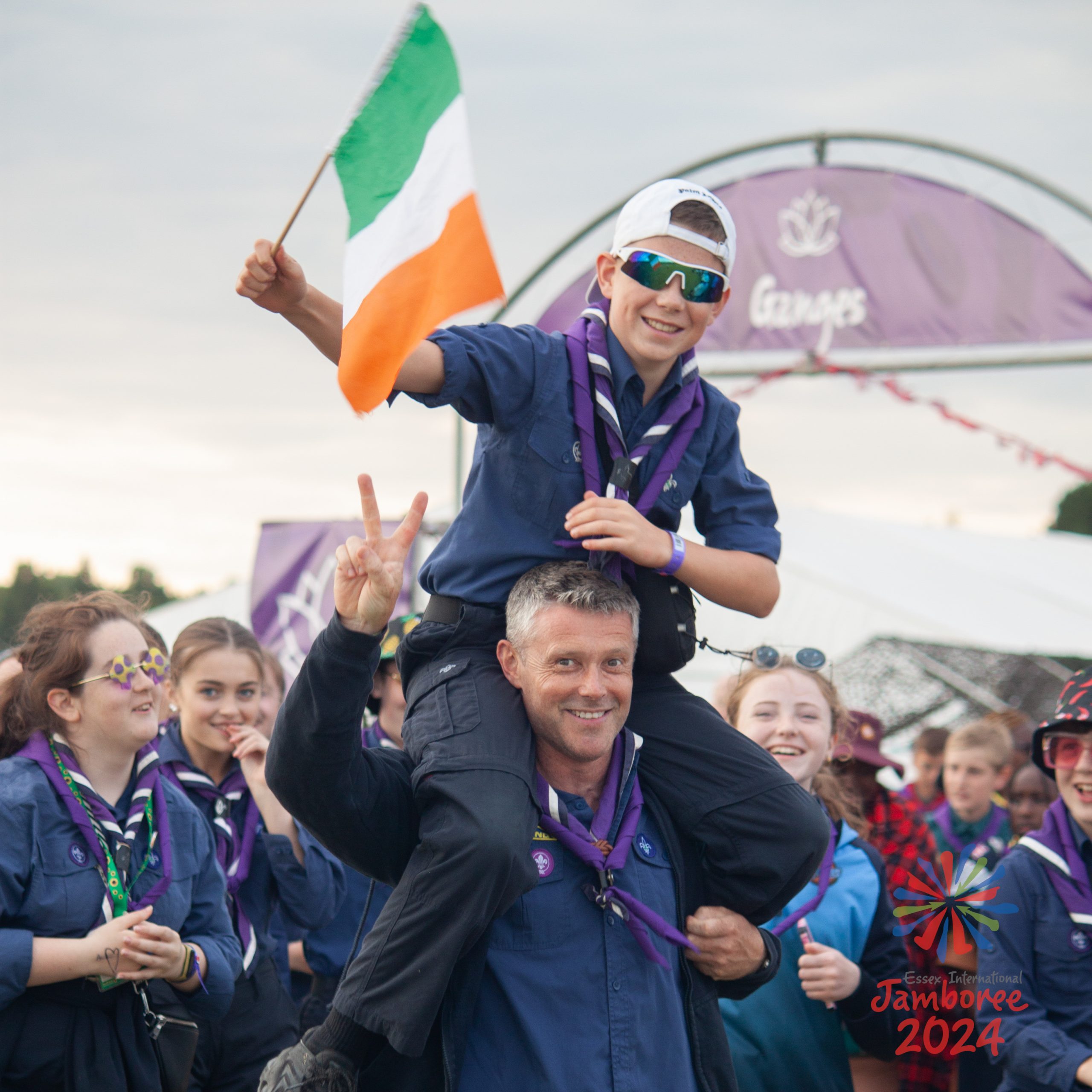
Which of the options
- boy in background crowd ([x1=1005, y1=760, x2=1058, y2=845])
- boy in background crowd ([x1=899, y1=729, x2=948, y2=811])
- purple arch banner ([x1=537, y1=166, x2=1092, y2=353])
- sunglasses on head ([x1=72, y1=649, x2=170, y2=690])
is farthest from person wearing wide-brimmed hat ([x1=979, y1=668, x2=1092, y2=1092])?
purple arch banner ([x1=537, y1=166, x2=1092, y2=353])

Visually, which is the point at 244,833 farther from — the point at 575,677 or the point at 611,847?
the point at 575,677

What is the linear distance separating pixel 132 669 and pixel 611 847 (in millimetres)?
1740

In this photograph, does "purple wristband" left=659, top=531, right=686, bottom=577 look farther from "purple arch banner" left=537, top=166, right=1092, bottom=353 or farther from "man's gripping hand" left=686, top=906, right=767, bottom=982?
"purple arch banner" left=537, top=166, right=1092, bottom=353

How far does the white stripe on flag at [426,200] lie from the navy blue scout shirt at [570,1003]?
142cm

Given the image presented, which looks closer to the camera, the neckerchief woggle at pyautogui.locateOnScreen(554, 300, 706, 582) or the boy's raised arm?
the boy's raised arm

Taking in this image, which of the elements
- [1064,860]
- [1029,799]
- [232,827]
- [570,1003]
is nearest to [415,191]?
[570,1003]

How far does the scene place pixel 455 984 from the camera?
2.84 m

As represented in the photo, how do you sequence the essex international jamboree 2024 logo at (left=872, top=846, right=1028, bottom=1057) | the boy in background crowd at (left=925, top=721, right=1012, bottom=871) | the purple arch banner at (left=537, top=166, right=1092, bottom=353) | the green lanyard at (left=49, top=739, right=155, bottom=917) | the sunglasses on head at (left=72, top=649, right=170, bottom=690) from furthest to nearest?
the purple arch banner at (left=537, top=166, right=1092, bottom=353) < the boy in background crowd at (left=925, top=721, right=1012, bottom=871) < the essex international jamboree 2024 logo at (left=872, top=846, right=1028, bottom=1057) < the sunglasses on head at (left=72, top=649, right=170, bottom=690) < the green lanyard at (left=49, top=739, right=155, bottom=917)

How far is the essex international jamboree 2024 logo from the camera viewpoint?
397cm

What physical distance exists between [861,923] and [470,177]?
289cm

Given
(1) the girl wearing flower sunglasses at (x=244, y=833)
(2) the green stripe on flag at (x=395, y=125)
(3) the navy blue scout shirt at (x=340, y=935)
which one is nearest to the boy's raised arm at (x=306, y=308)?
(2) the green stripe on flag at (x=395, y=125)

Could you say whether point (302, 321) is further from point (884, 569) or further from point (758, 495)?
point (884, 569)

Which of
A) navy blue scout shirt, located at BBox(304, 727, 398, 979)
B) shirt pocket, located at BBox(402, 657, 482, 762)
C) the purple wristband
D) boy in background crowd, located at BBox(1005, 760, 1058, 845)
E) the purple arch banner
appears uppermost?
the purple arch banner

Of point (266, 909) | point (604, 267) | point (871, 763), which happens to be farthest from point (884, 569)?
point (604, 267)
